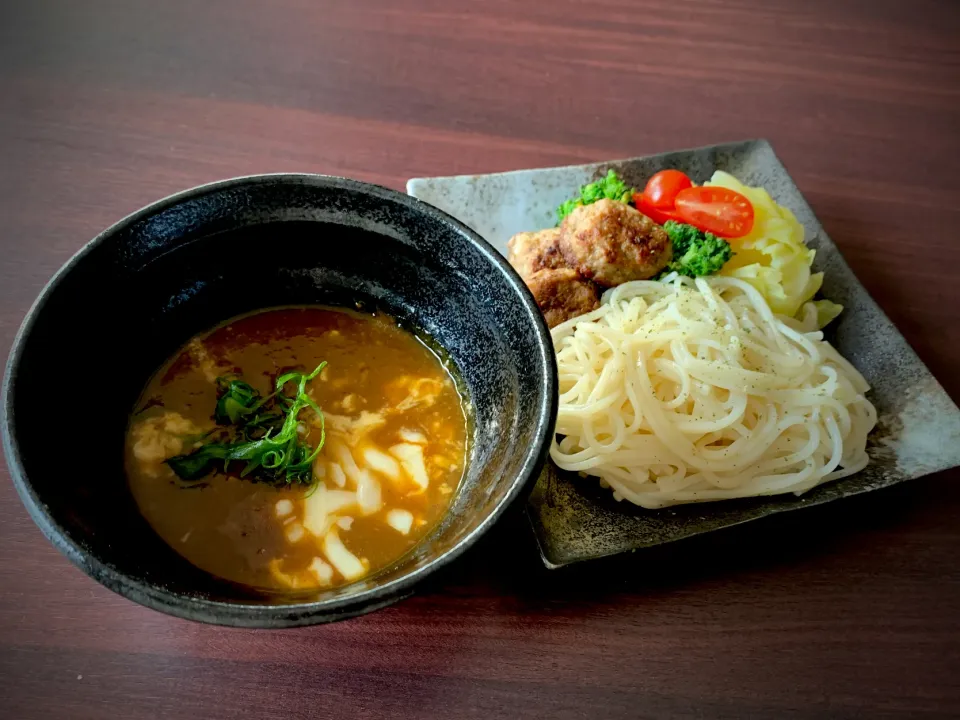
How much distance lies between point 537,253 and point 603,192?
0.31 meters

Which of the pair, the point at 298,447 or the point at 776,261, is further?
the point at 776,261

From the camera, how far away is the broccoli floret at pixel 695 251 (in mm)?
2314

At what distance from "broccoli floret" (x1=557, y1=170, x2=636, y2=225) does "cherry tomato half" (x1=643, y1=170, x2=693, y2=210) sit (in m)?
0.07

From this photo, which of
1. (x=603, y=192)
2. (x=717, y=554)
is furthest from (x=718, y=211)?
(x=717, y=554)

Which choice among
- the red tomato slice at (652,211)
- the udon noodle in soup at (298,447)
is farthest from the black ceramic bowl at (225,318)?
the red tomato slice at (652,211)

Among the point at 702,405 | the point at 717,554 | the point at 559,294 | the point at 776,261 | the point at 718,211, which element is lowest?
the point at 717,554

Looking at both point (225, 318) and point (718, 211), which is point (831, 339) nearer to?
point (718, 211)

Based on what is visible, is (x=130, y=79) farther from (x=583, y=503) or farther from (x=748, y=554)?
(x=748, y=554)

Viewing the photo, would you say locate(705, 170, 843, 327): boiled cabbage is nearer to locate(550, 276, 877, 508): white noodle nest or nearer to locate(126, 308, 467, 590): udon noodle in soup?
locate(550, 276, 877, 508): white noodle nest

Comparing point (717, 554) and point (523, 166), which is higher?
point (523, 166)

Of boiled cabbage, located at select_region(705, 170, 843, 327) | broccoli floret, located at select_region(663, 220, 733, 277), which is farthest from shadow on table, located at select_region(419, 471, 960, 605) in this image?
broccoli floret, located at select_region(663, 220, 733, 277)

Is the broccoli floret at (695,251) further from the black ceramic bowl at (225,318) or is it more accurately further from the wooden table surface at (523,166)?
the black ceramic bowl at (225,318)

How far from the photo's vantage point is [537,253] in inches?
94.3

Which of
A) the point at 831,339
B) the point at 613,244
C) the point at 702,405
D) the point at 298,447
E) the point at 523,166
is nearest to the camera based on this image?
the point at 298,447
